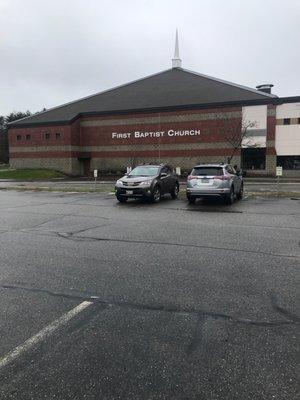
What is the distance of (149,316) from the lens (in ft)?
15.5

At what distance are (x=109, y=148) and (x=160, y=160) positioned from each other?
7.31 metres

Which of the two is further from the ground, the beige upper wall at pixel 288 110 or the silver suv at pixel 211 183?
the beige upper wall at pixel 288 110


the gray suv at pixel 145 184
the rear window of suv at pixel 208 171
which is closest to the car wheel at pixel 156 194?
the gray suv at pixel 145 184

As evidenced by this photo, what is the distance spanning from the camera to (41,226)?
11.3 meters

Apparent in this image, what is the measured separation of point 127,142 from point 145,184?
36670 mm

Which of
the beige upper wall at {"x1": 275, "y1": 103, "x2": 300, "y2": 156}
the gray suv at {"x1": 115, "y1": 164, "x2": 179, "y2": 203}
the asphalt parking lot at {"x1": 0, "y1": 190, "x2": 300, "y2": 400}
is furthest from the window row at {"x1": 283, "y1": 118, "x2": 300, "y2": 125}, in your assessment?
the asphalt parking lot at {"x1": 0, "y1": 190, "x2": 300, "y2": 400}

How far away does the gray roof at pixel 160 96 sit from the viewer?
159ft

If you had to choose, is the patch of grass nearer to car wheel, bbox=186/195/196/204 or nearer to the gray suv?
the gray suv

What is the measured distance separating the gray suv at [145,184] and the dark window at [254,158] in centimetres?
2983

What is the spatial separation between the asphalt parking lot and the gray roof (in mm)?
41018

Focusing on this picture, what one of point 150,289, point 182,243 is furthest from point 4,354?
point 182,243

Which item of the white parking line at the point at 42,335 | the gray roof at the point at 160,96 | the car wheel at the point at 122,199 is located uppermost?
the gray roof at the point at 160,96

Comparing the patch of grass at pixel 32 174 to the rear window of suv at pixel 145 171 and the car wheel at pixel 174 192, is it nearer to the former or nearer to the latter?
the car wheel at pixel 174 192

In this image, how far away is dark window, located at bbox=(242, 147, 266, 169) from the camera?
47094 millimetres
